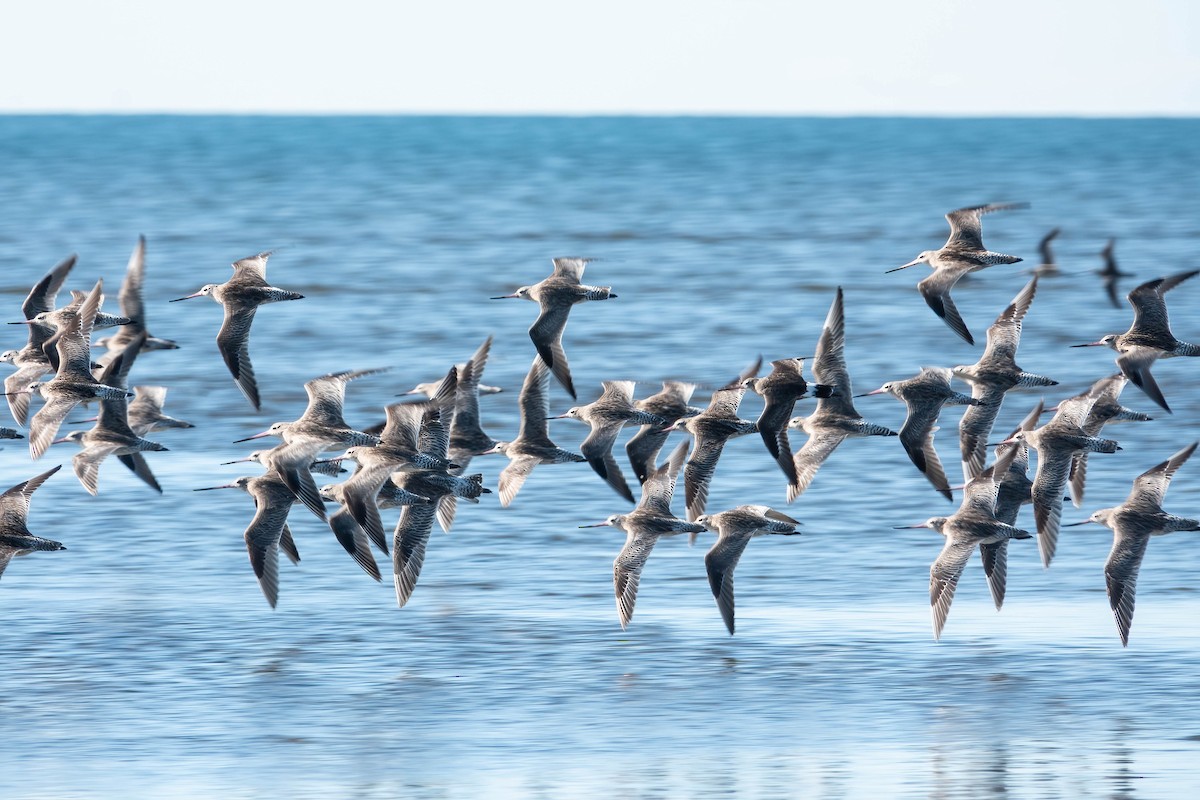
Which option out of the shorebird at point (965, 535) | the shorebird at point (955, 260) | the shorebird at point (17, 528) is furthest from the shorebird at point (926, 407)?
the shorebird at point (17, 528)

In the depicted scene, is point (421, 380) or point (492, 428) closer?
point (492, 428)

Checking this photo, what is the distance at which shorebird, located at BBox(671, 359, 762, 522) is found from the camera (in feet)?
49.9

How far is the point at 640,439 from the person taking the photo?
16.2 meters

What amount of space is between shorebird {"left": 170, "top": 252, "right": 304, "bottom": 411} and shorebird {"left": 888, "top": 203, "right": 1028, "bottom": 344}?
17.2ft

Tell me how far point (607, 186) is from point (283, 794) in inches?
2236

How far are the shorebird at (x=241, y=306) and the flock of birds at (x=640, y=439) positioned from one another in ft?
0.06

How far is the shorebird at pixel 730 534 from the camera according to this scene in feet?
46.1

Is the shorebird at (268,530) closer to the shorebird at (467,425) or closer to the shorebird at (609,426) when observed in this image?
the shorebird at (467,425)

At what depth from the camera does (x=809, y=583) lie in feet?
50.1

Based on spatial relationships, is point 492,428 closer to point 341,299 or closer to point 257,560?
point 257,560

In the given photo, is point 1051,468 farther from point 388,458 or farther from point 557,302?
point 388,458

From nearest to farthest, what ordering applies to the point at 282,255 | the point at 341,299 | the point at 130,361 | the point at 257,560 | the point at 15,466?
the point at 257,560 → the point at 130,361 → the point at 15,466 → the point at 341,299 → the point at 282,255

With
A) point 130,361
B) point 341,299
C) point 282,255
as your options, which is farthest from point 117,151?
point 130,361

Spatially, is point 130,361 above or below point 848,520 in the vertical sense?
above
